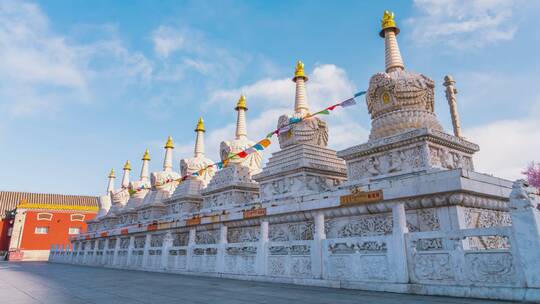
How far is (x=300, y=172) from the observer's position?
15148 millimetres

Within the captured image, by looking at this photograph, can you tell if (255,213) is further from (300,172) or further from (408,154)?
(408,154)

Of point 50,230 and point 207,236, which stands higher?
point 50,230

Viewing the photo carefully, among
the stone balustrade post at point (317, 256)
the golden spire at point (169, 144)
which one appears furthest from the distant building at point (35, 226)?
the stone balustrade post at point (317, 256)

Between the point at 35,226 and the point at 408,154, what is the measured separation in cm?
4300

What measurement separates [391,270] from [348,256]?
1054 mm

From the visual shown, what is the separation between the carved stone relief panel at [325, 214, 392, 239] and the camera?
962cm

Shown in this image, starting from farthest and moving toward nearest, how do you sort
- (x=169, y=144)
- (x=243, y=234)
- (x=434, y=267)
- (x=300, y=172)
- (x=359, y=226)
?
(x=169, y=144) < (x=300, y=172) < (x=243, y=234) < (x=359, y=226) < (x=434, y=267)

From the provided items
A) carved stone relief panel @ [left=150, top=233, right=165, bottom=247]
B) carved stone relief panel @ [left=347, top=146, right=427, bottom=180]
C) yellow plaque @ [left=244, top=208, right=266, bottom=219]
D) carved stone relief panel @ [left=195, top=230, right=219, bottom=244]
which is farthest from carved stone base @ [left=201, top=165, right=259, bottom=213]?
carved stone relief panel @ [left=347, top=146, right=427, bottom=180]

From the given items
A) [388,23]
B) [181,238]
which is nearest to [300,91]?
[388,23]

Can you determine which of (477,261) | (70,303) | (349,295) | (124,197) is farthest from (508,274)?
(124,197)

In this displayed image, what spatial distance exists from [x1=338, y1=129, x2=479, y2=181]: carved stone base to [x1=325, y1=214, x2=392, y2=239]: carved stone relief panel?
222cm

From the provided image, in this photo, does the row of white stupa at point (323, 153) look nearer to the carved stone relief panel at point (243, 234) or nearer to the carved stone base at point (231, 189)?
the carved stone base at point (231, 189)

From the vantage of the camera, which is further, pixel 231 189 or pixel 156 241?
pixel 156 241

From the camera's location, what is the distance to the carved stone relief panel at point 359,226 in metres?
9.62
